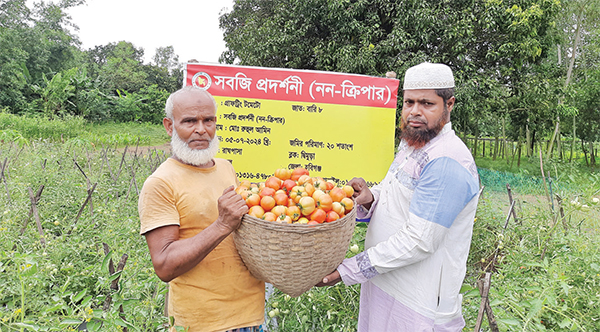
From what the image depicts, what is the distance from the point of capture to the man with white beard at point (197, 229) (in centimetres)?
141

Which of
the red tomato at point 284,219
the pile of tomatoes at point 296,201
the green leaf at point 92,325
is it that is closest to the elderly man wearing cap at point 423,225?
the pile of tomatoes at point 296,201

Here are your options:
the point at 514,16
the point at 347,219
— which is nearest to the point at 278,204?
the point at 347,219

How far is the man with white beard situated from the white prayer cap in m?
1.03

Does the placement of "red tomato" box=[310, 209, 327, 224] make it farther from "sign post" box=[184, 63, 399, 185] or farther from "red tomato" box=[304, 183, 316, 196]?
"sign post" box=[184, 63, 399, 185]

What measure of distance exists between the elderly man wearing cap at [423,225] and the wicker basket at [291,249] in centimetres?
18

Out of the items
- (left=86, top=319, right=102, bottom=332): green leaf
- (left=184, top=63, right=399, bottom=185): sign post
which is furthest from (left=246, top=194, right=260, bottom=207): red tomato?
(left=184, top=63, right=399, bottom=185): sign post

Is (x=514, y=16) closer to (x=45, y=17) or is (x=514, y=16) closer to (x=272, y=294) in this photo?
(x=272, y=294)

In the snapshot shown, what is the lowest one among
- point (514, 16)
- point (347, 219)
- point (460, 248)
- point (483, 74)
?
point (460, 248)

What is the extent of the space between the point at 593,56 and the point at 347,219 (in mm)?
18687

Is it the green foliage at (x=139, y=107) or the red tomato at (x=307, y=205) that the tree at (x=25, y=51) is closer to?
the green foliage at (x=139, y=107)

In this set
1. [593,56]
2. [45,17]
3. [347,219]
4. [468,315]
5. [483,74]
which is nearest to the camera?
[347,219]

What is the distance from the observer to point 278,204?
158 centimetres

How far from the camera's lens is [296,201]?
1580 mm

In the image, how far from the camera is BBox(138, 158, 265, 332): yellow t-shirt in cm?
150
